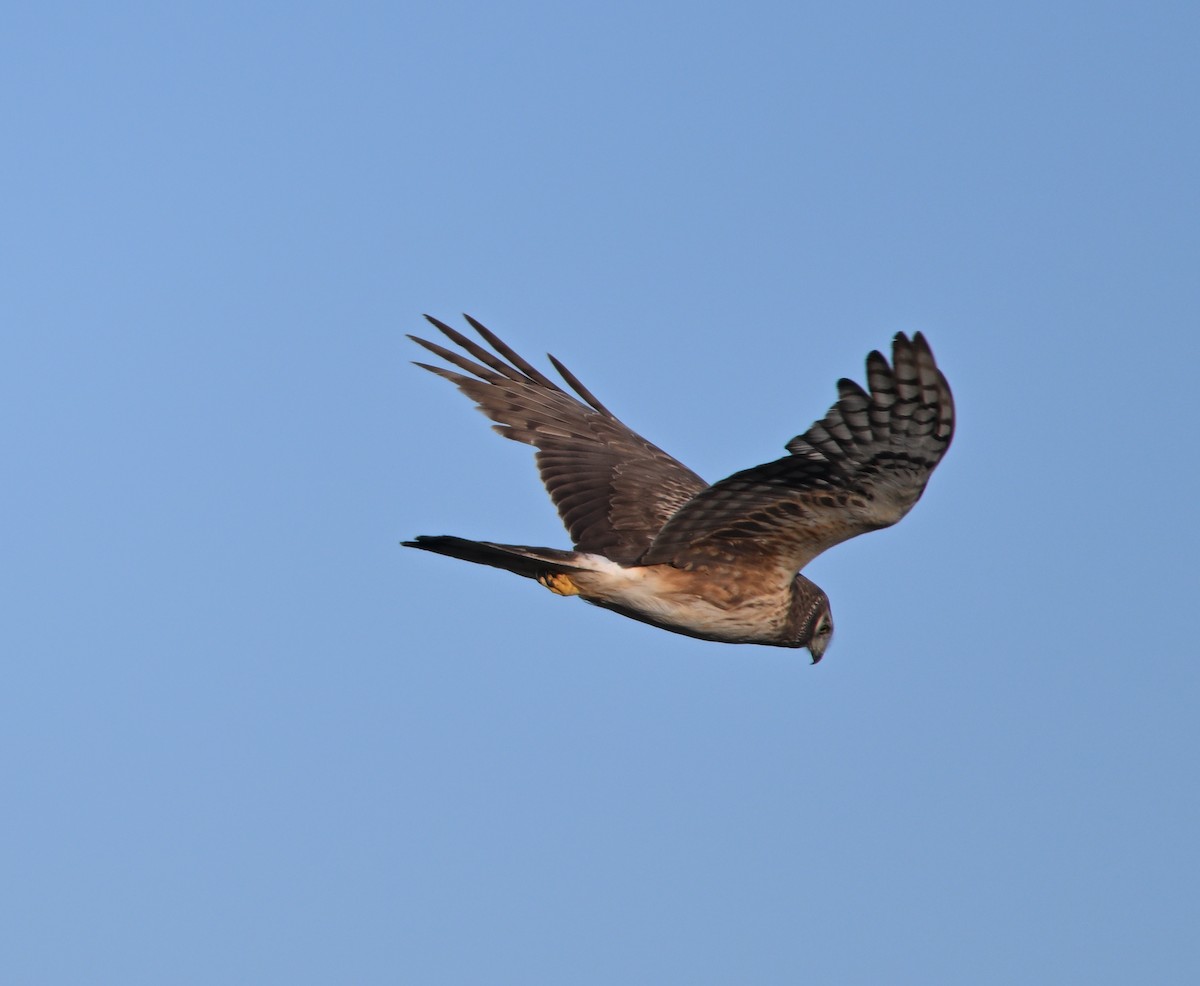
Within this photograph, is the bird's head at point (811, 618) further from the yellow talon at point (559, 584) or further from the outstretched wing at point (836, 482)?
the yellow talon at point (559, 584)

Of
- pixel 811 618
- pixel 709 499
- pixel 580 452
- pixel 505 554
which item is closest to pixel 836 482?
pixel 709 499

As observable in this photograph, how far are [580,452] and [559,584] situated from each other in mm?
2112

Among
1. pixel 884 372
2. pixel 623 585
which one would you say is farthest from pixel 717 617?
pixel 884 372

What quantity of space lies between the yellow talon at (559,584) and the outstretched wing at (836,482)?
0.50 m

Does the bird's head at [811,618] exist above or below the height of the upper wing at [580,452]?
below

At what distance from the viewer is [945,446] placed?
Answer: 294 inches

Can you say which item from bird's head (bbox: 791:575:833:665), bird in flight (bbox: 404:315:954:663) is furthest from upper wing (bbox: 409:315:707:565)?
bird's head (bbox: 791:575:833:665)

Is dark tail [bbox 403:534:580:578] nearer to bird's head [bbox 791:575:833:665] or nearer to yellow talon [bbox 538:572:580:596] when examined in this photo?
yellow talon [bbox 538:572:580:596]

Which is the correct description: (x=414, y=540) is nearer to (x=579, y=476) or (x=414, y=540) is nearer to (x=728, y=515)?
(x=728, y=515)

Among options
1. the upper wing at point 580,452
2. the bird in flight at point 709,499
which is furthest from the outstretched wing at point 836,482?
the upper wing at point 580,452

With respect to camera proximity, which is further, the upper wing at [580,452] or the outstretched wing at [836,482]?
the upper wing at [580,452]

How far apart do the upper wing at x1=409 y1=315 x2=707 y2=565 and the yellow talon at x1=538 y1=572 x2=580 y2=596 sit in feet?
1.90

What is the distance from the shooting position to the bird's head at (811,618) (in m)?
9.51

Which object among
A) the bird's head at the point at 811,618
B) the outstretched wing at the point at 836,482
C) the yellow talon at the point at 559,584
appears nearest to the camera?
the outstretched wing at the point at 836,482
